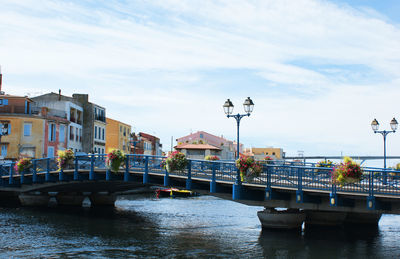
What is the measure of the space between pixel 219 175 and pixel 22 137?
3664 cm

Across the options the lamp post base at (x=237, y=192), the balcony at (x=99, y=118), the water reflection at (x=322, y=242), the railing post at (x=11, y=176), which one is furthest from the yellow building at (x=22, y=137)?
the water reflection at (x=322, y=242)

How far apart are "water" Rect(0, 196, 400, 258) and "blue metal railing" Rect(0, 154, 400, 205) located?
11.0 ft

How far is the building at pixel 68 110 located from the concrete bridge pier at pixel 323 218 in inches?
1683

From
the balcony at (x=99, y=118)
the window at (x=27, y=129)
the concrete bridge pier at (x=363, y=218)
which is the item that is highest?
the balcony at (x=99, y=118)

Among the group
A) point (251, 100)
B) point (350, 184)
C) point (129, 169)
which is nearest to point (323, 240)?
point (350, 184)

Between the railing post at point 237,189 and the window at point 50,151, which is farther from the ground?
the window at point 50,151

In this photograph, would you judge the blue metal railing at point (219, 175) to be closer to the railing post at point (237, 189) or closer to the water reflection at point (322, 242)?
the railing post at point (237, 189)

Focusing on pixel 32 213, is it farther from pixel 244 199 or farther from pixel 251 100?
pixel 251 100

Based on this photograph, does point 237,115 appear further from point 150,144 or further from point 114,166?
point 150,144

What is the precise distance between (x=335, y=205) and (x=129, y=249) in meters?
11.6

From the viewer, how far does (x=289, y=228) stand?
31.1 meters

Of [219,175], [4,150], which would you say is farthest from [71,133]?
[219,175]

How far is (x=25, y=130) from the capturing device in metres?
59.7

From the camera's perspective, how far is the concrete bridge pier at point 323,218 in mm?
34562
